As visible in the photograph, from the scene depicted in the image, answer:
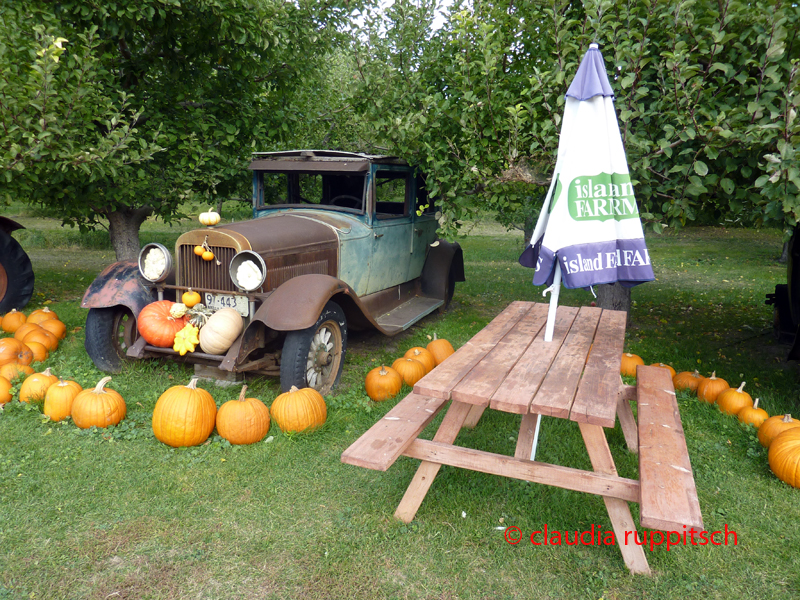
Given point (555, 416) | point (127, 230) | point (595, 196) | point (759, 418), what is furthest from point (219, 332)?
point (127, 230)

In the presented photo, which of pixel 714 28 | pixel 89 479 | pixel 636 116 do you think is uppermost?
pixel 714 28

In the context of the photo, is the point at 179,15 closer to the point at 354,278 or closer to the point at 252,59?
the point at 252,59

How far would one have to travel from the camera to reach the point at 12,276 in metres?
7.09

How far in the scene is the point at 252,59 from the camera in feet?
23.8

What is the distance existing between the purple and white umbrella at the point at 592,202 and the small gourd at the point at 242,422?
7.08 feet

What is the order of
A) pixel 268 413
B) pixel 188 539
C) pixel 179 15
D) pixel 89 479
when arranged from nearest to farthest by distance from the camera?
pixel 188 539
pixel 89 479
pixel 268 413
pixel 179 15

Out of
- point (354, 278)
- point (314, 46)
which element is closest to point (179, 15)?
point (314, 46)

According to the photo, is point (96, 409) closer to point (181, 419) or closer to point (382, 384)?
point (181, 419)

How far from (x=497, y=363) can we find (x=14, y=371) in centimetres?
420

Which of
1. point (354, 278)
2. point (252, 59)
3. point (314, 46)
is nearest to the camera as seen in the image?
point (354, 278)

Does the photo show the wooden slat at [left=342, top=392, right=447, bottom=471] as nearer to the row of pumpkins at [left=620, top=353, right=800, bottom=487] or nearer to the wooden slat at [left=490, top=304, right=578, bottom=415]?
the wooden slat at [left=490, top=304, right=578, bottom=415]

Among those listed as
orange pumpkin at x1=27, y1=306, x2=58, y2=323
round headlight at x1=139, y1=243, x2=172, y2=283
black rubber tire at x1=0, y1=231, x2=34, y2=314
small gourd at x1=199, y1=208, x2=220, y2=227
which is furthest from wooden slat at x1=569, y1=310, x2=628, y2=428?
black rubber tire at x1=0, y1=231, x2=34, y2=314

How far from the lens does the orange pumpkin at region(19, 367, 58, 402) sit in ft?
14.3

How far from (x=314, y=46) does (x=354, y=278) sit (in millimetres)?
4048
